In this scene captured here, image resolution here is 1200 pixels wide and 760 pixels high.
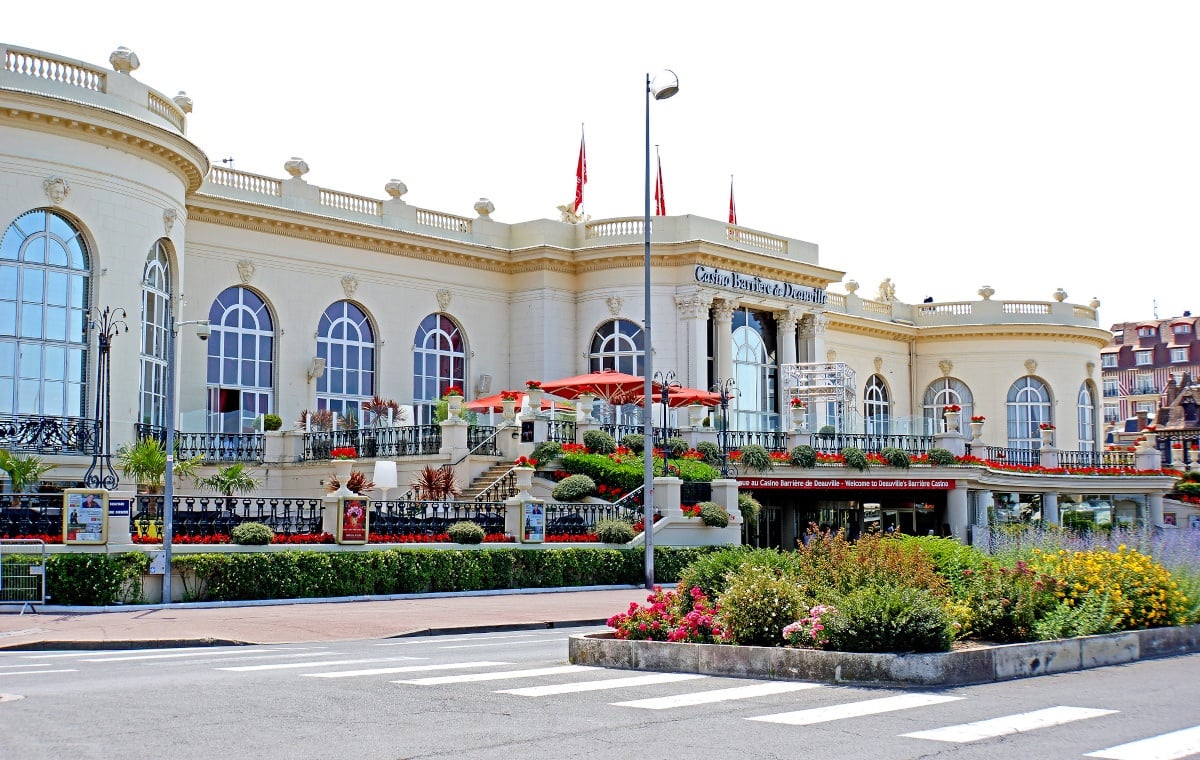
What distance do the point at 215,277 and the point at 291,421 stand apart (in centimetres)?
504

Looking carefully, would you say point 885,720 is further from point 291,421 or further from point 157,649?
point 291,421

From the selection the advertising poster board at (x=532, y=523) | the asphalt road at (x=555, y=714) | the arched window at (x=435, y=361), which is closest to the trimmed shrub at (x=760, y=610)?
the asphalt road at (x=555, y=714)

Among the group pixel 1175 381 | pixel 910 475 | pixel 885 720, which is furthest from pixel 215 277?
pixel 1175 381

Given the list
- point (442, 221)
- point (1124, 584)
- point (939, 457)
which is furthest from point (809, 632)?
point (442, 221)

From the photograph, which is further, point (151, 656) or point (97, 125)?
point (97, 125)

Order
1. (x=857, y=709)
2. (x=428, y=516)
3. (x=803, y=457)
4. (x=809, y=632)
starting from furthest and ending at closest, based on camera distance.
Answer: (x=803, y=457), (x=428, y=516), (x=809, y=632), (x=857, y=709)

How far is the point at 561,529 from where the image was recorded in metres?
32.3

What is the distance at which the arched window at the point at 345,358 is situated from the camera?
147 ft

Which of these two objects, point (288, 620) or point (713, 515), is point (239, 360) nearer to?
point (713, 515)

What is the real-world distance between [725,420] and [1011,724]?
34.4 metres

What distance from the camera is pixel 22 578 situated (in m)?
22.9

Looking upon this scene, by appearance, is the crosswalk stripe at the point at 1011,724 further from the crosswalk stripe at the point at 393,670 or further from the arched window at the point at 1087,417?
the arched window at the point at 1087,417

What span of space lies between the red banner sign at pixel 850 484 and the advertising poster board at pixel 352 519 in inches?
643

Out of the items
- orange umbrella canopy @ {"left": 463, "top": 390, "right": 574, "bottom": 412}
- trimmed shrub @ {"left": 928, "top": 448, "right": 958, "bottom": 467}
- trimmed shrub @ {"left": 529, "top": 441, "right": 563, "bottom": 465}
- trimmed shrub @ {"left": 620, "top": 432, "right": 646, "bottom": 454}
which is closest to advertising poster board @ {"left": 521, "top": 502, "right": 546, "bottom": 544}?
trimmed shrub @ {"left": 529, "top": 441, "right": 563, "bottom": 465}
